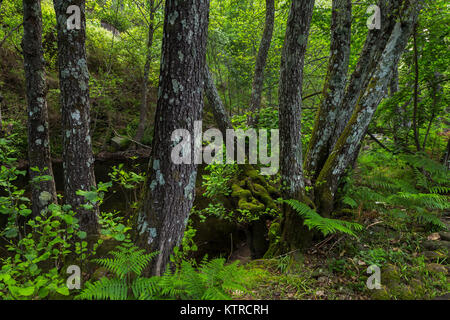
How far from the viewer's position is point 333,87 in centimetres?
407

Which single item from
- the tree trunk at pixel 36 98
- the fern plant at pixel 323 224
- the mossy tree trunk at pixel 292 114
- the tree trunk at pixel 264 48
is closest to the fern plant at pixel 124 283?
the fern plant at pixel 323 224

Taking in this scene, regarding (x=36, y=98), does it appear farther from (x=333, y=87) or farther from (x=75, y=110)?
(x=333, y=87)

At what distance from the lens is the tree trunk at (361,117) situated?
3.18 metres

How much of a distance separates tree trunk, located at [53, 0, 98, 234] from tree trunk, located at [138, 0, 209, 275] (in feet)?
6.10

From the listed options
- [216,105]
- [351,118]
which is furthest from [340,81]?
[216,105]

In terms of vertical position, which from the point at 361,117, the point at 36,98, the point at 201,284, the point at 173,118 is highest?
the point at 36,98

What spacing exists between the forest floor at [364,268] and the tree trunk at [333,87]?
4.65 ft

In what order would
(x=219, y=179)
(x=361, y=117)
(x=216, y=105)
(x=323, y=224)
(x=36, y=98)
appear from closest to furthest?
1. (x=323, y=224)
2. (x=361, y=117)
3. (x=36, y=98)
4. (x=219, y=179)
5. (x=216, y=105)

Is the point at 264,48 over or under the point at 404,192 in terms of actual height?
over


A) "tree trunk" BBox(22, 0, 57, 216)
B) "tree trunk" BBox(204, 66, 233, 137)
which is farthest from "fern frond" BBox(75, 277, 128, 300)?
"tree trunk" BBox(204, 66, 233, 137)

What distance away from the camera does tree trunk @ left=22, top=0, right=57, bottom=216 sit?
3.68m

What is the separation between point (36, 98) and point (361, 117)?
530 centimetres

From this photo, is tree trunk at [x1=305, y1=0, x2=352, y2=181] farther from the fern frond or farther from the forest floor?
the fern frond

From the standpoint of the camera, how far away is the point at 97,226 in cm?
358
